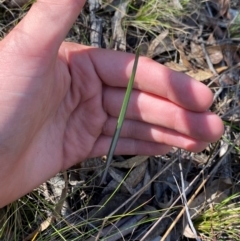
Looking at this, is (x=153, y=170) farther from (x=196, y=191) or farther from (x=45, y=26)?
(x=45, y=26)

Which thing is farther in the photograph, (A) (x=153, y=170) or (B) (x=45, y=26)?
(A) (x=153, y=170)

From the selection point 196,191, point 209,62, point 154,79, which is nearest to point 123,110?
point 154,79

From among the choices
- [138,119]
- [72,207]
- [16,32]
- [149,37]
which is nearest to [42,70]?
[16,32]

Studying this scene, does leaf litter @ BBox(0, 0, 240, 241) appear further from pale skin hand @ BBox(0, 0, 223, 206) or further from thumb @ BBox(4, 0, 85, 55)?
thumb @ BBox(4, 0, 85, 55)

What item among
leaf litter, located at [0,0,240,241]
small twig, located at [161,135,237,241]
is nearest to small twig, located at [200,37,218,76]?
leaf litter, located at [0,0,240,241]

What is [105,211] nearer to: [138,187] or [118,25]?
[138,187]

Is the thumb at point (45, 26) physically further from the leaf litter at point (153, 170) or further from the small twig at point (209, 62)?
the small twig at point (209, 62)
